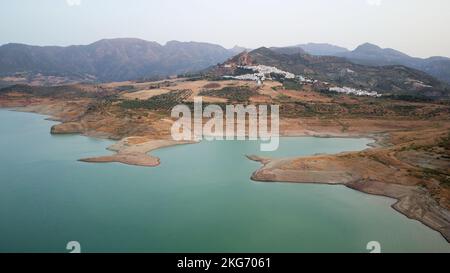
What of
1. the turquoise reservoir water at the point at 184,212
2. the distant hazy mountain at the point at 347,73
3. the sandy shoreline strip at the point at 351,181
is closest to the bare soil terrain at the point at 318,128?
the sandy shoreline strip at the point at 351,181

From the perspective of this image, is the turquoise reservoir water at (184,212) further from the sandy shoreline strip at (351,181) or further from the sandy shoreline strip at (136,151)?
the sandy shoreline strip at (136,151)

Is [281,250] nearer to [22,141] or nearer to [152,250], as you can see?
[152,250]

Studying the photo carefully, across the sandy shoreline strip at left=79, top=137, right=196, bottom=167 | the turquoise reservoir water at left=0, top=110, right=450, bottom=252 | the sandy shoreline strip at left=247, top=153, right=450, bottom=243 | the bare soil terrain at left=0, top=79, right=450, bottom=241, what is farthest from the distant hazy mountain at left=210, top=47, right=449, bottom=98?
the sandy shoreline strip at left=247, top=153, right=450, bottom=243

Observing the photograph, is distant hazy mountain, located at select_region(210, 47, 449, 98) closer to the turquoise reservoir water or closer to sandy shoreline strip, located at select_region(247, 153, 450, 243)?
the turquoise reservoir water

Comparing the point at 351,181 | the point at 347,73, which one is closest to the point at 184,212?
the point at 351,181

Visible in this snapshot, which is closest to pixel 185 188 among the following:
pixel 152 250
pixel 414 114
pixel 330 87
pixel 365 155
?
pixel 152 250

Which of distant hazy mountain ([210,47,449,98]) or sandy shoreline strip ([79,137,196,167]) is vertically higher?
distant hazy mountain ([210,47,449,98])
